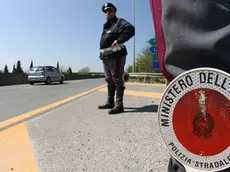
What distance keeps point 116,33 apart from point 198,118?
3643 mm

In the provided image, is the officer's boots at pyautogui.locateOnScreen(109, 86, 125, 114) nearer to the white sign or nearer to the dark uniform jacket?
the dark uniform jacket

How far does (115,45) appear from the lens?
4582 mm

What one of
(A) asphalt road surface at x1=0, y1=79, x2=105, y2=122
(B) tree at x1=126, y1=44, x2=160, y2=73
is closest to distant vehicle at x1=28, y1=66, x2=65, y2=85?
(A) asphalt road surface at x1=0, y1=79, x2=105, y2=122

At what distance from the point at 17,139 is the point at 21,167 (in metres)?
0.85

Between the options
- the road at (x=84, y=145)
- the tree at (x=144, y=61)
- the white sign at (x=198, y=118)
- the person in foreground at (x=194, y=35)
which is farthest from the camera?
the tree at (x=144, y=61)

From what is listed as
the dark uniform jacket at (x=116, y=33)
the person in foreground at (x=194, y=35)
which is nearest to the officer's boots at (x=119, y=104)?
the dark uniform jacket at (x=116, y=33)

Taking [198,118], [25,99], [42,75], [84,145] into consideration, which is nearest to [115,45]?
[84,145]

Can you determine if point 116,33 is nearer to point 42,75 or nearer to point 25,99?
point 25,99

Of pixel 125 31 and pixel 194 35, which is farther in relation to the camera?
pixel 125 31

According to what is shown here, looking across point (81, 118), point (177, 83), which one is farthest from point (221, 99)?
point (81, 118)

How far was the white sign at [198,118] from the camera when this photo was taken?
1.14 meters

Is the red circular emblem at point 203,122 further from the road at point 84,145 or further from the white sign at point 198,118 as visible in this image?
the road at point 84,145

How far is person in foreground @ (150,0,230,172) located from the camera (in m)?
1.28

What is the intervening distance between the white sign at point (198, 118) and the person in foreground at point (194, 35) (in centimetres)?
12
